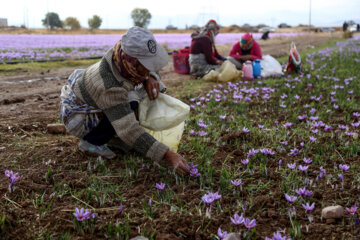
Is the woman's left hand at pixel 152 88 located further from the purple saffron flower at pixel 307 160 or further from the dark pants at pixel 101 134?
the purple saffron flower at pixel 307 160

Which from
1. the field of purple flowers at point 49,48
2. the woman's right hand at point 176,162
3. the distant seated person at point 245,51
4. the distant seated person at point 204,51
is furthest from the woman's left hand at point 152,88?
the field of purple flowers at point 49,48

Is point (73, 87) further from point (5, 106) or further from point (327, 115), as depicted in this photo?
point (327, 115)

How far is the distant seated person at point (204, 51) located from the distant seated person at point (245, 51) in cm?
52

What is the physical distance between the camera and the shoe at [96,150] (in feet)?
9.30

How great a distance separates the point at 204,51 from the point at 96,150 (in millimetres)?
4668

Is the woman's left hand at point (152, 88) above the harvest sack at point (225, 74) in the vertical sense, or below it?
below

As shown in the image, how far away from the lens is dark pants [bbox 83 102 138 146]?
275 centimetres

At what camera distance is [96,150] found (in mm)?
2840

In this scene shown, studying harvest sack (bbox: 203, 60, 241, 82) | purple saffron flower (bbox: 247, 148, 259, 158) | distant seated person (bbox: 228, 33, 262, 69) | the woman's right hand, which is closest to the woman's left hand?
the woman's right hand

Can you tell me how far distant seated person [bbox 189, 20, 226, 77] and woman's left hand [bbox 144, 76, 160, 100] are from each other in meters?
4.40

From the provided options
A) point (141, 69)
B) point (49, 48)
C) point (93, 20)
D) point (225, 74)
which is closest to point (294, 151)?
point (141, 69)

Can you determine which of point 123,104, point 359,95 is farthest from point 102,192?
point 359,95

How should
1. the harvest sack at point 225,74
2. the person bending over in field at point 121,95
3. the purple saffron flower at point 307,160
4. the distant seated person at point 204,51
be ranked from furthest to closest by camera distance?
the distant seated person at point 204,51 → the harvest sack at point 225,74 → the purple saffron flower at point 307,160 → the person bending over in field at point 121,95

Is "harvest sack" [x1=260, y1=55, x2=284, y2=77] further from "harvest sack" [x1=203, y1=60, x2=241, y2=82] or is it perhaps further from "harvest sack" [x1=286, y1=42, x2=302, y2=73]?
"harvest sack" [x1=203, y1=60, x2=241, y2=82]
